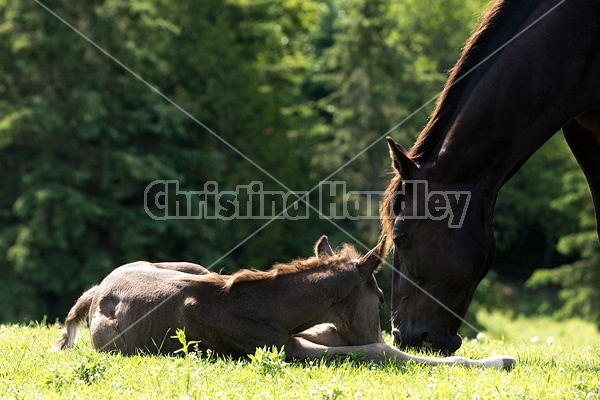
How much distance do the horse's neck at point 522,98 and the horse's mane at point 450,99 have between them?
0.05 metres

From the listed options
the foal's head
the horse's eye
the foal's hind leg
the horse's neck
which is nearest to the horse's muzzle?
the foal's head

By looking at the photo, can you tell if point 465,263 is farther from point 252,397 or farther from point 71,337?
point 71,337

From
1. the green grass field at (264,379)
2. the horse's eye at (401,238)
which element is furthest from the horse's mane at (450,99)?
the green grass field at (264,379)

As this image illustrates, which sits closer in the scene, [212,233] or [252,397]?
[252,397]

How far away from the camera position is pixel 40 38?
25859mm

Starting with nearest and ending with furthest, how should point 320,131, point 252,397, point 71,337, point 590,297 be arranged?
point 252,397, point 71,337, point 590,297, point 320,131

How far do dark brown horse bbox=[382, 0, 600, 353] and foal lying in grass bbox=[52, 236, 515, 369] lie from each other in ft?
1.16

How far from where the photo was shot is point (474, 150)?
262 inches

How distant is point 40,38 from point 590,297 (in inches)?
782

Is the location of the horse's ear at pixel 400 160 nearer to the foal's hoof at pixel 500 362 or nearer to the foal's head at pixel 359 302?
the foal's head at pixel 359 302

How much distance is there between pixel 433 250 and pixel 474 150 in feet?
2.74

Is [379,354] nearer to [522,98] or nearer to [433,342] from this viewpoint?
[433,342]

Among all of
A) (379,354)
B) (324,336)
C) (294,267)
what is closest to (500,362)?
(379,354)

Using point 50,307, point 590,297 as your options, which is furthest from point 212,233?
point 590,297
